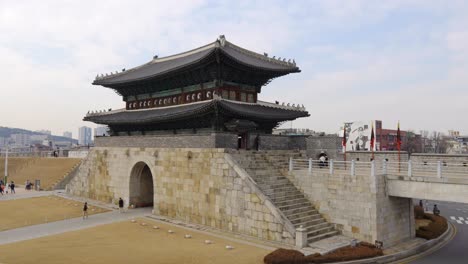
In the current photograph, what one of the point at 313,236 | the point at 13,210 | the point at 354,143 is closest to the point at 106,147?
the point at 13,210

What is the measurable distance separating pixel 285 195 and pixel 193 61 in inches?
456

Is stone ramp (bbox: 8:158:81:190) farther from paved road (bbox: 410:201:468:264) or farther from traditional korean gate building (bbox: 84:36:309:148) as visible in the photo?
paved road (bbox: 410:201:468:264)

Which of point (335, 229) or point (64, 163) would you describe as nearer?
point (335, 229)

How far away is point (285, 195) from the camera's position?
69.3 ft

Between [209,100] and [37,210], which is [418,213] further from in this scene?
[37,210]

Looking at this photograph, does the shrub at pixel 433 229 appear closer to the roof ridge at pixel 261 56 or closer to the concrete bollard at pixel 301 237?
the concrete bollard at pixel 301 237

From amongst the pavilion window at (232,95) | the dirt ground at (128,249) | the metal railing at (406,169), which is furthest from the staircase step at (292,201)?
the pavilion window at (232,95)

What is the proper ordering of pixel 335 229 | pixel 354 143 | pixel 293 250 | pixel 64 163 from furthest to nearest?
pixel 354 143 < pixel 64 163 < pixel 335 229 < pixel 293 250

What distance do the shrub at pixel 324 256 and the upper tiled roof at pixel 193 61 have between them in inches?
538

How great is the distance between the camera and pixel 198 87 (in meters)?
27.1

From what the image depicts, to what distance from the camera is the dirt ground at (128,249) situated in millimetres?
15719

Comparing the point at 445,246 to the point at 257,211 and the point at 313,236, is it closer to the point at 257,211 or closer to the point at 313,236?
the point at 313,236

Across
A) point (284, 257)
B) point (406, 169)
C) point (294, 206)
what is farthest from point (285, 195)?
point (406, 169)

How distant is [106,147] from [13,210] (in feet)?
29.7
